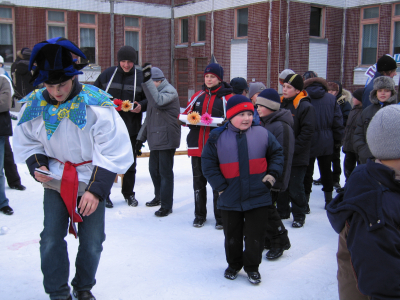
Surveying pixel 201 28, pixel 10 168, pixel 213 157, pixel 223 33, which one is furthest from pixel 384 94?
pixel 201 28

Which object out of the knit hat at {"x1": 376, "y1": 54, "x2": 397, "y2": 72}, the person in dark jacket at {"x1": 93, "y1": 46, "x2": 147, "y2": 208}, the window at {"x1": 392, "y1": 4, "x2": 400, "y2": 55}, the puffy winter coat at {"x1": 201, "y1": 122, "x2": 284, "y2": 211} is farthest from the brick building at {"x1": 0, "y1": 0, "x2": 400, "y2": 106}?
the puffy winter coat at {"x1": 201, "y1": 122, "x2": 284, "y2": 211}

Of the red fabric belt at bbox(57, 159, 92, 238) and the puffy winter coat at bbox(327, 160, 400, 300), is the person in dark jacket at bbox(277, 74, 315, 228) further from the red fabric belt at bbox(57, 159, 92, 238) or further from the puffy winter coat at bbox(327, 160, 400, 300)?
the puffy winter coat at bbox(327, 160, 400, 300)

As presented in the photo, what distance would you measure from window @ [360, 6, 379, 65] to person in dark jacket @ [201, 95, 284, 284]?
47.8ft

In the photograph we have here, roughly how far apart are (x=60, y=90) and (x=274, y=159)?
1.83 metres

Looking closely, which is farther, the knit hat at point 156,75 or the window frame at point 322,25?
the window frame at point 322,25

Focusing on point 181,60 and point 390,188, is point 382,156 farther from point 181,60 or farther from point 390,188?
point 181,60

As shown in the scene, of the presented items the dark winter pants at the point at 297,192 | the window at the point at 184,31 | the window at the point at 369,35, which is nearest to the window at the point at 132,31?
the window at the point at 184,31

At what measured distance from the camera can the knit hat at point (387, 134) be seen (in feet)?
5.76

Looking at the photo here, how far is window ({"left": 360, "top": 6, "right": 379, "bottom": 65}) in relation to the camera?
53.3 ft

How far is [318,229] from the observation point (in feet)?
16.2

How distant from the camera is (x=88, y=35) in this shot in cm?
1952

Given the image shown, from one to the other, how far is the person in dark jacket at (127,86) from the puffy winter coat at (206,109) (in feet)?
3.47

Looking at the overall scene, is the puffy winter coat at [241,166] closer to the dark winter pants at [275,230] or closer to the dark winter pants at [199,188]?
the dark winter pants at [275,230]

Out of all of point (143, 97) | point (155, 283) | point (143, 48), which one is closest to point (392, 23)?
point (143, 48)
